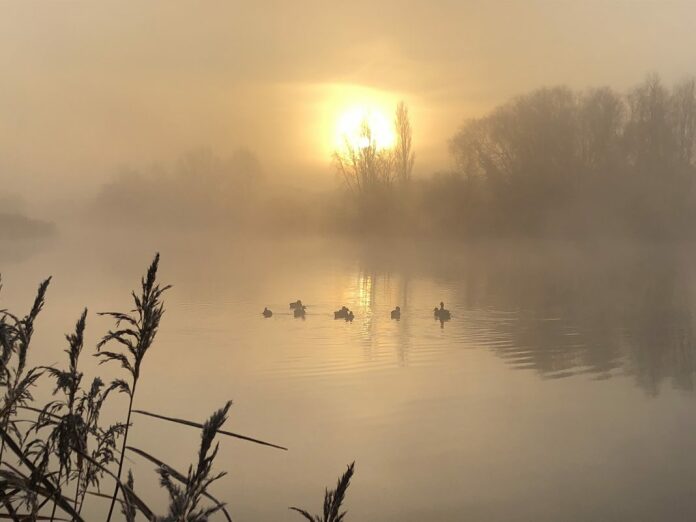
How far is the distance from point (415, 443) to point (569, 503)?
1.50 ft

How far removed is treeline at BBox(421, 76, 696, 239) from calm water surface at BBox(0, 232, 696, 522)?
3.29 m

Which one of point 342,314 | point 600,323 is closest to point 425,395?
point 342,314

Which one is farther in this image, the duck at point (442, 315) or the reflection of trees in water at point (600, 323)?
the duck at point (442, 315)

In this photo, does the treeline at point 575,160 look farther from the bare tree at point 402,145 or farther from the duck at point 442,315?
Result: the duck at point 442,315

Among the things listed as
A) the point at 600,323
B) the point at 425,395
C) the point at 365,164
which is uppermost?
the point at 365,164

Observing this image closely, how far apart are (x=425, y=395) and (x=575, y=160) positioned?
25.9ft

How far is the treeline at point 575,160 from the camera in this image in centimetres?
854

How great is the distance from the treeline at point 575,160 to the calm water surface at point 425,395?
329 cm

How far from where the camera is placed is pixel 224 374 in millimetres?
2547

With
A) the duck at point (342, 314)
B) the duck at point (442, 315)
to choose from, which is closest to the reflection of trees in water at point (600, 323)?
the duck at point (442, 315)

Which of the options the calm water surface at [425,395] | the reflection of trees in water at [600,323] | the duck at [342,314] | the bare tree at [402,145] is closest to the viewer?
the calm water surface at [425,395]

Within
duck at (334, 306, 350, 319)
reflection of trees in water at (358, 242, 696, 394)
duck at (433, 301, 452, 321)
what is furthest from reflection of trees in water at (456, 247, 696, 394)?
duck at (334, 306, 350, 319)

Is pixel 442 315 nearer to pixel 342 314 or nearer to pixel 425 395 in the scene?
pixel 342 314

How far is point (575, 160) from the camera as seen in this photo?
9359 mm
